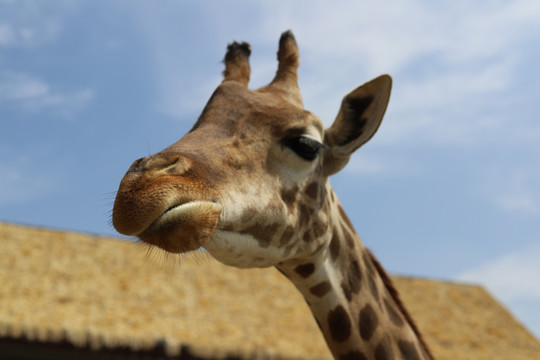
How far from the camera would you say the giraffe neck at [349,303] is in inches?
130

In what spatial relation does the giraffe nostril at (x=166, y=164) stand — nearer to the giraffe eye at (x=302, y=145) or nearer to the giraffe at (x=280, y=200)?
the giraffe at (x=280, y=200)

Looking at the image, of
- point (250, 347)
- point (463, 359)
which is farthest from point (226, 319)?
point (463, 359)

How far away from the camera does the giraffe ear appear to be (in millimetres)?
3324

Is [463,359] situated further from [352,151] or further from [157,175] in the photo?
[157,175]

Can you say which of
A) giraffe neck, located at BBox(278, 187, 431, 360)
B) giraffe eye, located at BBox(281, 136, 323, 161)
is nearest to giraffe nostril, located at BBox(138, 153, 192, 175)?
giraffe eye, located at BBox(281, 136, 323, 161)

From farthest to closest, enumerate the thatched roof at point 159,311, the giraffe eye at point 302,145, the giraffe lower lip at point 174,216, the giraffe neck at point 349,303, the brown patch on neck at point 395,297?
1. the thatched roof at point 159,311
2. the brown patch on neck at point 395,297
3. the giraffe neck at point 349,303
4. the giraffe eye at point 302,145
5. the giraffe lower lip at point 174,216

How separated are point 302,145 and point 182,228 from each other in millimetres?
1008

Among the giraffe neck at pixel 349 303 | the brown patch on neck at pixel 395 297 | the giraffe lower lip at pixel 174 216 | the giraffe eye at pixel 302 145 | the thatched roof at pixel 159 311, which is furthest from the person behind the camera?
the thatched roof at pixel 159 311

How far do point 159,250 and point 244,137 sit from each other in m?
0.77

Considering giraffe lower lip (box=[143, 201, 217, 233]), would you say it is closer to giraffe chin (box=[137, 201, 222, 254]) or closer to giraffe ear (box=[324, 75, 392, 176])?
giraffe chin (box=[137, 201, 222, 254])

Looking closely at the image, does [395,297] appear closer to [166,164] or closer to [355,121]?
[355,121]

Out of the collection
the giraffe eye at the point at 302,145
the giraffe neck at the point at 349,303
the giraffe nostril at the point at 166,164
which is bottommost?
the giraffe neck at the point at 349,303

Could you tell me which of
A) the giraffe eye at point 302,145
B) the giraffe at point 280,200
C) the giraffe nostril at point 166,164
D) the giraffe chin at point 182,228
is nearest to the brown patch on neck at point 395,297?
the giraffe at point 280,200

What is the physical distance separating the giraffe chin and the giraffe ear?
118 cm
